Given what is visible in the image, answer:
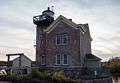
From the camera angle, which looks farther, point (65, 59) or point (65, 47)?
point (65, 47)

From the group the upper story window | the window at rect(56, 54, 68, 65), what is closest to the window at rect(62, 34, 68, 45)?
the upper story window

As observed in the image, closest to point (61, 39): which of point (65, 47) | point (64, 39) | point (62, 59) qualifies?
point (64, 39)

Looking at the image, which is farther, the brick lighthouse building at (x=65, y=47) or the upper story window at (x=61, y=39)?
the upper story window at (x=61, y=39)

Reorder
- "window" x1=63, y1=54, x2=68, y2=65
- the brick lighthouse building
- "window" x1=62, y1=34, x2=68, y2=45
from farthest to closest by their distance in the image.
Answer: "window" x1=62, y1=34, x2=68, y2=45, "window" x1=63, y1=54, x2=68, y2=65, the brick lighthouse building

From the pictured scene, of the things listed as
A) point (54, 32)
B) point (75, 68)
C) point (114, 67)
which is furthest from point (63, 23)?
point (114, 67)

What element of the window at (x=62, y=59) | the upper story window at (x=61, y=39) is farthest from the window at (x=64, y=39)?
the window at (x=62, y=59)

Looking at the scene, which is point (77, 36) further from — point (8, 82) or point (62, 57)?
point (8, 82)

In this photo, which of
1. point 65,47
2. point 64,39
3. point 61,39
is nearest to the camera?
point 65,47

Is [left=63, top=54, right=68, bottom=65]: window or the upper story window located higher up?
the upper story window

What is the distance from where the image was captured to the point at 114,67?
65.2 meters

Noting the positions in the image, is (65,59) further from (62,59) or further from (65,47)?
(65,47)

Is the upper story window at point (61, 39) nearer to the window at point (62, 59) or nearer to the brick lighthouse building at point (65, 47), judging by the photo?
the brick lighthouse building at point (65, 47)

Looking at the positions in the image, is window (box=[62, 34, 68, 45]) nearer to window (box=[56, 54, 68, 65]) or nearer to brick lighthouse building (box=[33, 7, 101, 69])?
brick lighthouse building (box=[33, 7, 101, 69])

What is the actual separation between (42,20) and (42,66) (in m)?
7.99
